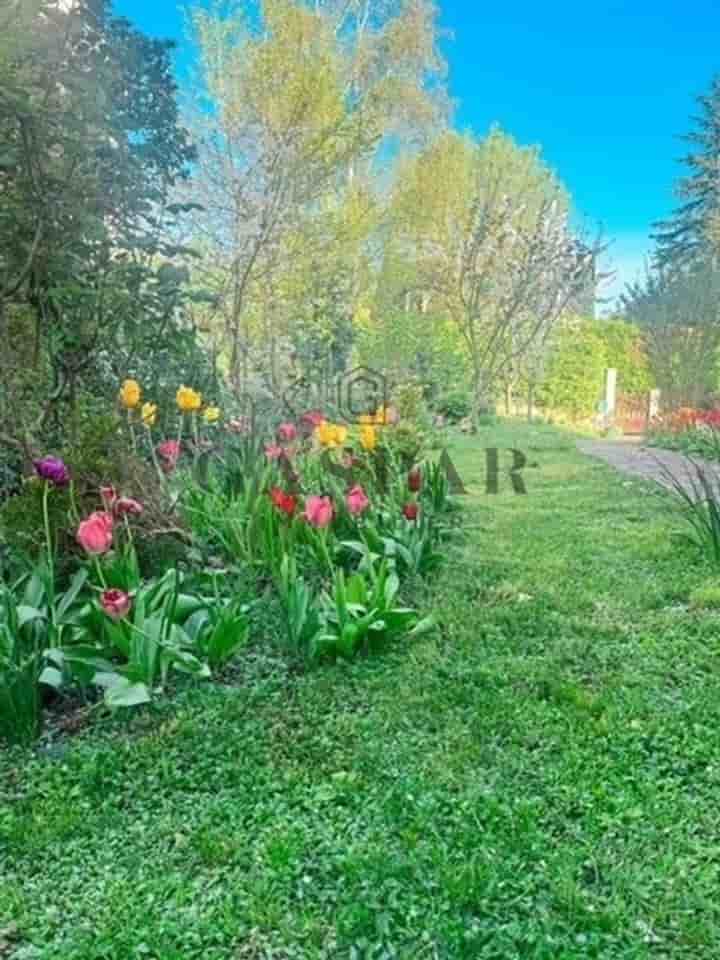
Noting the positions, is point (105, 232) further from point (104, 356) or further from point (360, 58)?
point (360, 58)

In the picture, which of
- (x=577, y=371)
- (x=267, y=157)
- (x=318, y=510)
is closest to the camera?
(x=318, y=510)

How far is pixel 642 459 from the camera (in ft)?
28.3

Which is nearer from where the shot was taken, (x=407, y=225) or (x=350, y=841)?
(x=350, y=841)

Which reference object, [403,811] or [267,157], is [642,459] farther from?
[403,811]

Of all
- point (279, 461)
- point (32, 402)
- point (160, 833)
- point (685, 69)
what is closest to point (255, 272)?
point (279, 461)

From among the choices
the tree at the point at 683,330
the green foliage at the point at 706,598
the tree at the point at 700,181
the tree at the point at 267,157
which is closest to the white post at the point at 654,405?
the tree at the point at 683,330

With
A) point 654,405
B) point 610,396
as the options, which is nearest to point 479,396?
point 654,405

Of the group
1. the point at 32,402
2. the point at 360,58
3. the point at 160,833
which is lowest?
the point at 160,833

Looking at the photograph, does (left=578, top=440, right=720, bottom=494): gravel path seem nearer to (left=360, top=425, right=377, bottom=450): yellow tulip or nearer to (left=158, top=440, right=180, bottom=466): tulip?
(left=360, top=425, right=377, bottom=450): yellow tulip

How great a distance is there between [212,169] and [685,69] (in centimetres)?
933

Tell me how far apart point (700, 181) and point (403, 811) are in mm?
20649

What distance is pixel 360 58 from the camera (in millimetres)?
11734

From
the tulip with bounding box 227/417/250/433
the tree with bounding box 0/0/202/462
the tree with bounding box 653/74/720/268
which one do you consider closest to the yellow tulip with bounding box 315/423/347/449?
the tree with bounding box 0/0/202/462

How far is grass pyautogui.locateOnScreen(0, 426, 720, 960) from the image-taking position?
141 cm
